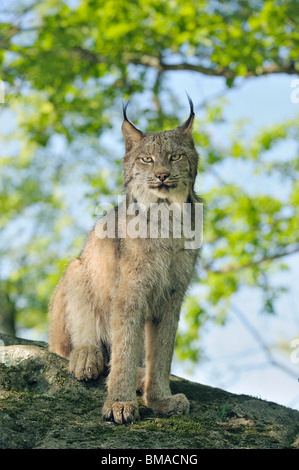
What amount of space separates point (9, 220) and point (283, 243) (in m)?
8.92

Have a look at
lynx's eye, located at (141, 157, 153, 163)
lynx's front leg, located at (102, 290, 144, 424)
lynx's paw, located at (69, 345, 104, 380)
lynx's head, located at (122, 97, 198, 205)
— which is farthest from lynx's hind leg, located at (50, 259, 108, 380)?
lynx's eye, located at (141, 157, 153, 163)

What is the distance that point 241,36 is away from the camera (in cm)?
1042

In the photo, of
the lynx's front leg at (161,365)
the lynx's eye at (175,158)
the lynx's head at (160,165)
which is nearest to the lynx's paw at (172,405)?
the lynx's front leg at (161,365)

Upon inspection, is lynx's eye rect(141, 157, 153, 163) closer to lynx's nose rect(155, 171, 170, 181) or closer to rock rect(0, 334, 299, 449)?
lynx's nose rect(155, 171, 170, 181)

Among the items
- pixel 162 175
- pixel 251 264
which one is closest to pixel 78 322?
pixel 162 175

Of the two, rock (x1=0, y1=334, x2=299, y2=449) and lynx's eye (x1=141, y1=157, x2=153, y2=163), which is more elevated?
lynx's eye (x1=141, y1=157, x2=153, y2=163)

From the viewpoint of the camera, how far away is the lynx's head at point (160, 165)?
5.16 metres

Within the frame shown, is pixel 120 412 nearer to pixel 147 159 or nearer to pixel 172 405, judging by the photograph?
pixel 172 405

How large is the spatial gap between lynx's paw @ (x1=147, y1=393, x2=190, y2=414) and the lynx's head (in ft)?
5.55

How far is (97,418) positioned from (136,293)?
106 centimetres

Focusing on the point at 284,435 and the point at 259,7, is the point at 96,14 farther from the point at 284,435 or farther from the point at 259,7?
the point at 284,435

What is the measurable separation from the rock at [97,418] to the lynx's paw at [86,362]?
0.08m

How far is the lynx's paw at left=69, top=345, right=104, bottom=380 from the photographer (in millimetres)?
5098

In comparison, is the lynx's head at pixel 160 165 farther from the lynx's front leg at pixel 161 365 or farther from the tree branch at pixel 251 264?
the tree branch at pixel 251 264
